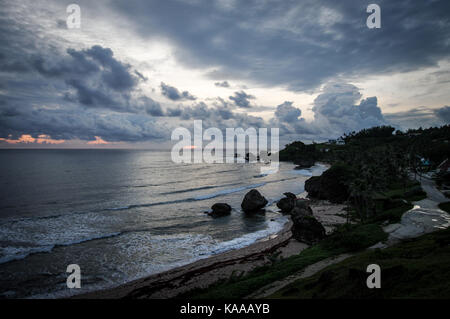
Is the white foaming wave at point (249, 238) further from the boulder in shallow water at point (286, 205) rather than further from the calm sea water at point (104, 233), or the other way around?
the boulder in shallow water at point (286, 205)

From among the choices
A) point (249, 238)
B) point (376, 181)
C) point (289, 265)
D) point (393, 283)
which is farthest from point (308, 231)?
point (376, 181)

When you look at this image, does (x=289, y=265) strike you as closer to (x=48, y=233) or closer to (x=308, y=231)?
(x=308, y=231)

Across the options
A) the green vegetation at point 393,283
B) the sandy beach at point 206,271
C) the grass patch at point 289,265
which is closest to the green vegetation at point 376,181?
the grass patch at point 289,265

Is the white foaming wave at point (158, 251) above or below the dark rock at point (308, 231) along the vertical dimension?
below

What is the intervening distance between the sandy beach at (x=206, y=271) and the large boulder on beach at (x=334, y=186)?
93.3 ft

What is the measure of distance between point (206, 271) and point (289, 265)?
795cm

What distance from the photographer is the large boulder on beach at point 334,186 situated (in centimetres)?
5584

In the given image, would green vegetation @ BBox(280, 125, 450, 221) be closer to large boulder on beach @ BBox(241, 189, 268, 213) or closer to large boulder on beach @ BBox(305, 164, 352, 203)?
large boulder on beach @ BBox(305, 164, 352, 203)

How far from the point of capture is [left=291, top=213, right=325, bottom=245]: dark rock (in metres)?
29.9

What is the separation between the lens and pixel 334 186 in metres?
56.9

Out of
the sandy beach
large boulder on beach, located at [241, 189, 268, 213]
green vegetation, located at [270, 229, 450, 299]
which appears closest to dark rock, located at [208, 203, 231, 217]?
large boulder on beach, located at [241, 189, 268, 213]

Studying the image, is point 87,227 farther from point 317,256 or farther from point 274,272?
point 317,256

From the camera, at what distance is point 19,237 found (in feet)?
96.7
